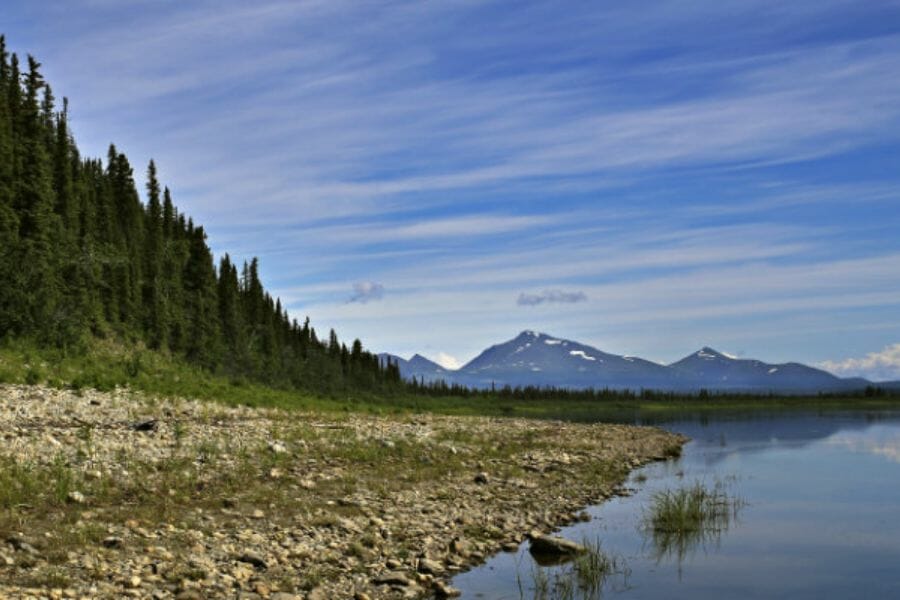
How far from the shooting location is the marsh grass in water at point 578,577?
1577cm

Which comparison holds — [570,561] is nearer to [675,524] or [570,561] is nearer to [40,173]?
[675,524]

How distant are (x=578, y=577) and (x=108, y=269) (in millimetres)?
66561

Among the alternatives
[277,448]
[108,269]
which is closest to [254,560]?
[277,448]

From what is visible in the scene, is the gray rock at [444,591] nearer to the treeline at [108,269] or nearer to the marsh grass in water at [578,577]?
the marsh grass in water at [578,577]

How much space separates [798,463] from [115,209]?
81853 millimetres

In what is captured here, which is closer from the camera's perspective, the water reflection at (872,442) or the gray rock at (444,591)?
the gray rock at (444,591)

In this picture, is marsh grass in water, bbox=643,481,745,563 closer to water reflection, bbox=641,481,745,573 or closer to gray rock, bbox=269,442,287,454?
water reflection, bbox=641,481,745,573

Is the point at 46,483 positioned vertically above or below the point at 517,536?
above

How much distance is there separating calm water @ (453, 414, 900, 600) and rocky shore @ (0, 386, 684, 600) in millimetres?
1347

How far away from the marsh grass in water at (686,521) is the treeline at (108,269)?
3824cm

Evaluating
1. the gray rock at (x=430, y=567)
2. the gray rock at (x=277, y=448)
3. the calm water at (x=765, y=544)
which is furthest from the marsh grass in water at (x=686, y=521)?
the gray rock at (x=277, y=448)

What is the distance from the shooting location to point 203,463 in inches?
879

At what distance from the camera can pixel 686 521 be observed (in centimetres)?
2358

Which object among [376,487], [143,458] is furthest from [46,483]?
[376,487]
